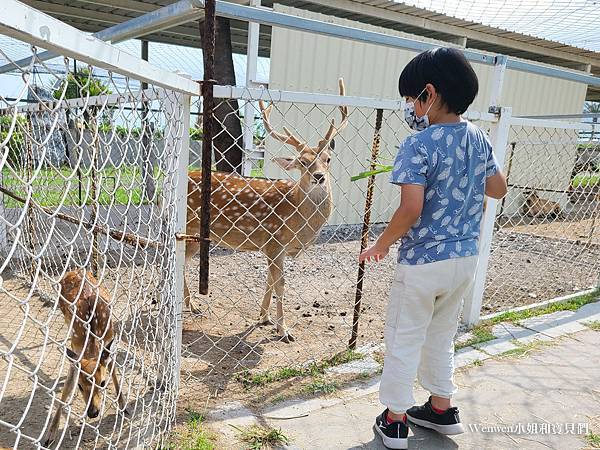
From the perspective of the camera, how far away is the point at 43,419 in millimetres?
2498

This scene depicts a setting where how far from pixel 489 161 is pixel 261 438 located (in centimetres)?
165

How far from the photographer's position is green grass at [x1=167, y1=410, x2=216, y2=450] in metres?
2.16

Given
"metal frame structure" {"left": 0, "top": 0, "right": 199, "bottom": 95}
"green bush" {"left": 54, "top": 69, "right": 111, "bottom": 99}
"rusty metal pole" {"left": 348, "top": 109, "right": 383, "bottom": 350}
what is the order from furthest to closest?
"rusty metal pole" {"left": 348, "top": 109, "right": 383, "bottom": 350}, "green bush" {"left": 54, "top": 69, "right": 111, "bottom": 99}, "metal frame structure" {"left": 0, "top": 0, "right": 199, "bottom": 95}

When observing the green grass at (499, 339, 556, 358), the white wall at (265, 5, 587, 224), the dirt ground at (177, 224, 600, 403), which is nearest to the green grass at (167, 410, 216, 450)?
the dirt ground at (177, 224, 600, 403)

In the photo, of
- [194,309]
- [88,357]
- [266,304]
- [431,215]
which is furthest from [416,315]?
[194,309]

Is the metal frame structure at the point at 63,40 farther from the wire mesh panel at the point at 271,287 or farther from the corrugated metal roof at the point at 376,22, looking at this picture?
the corrugated metal roof at the point at 376,22

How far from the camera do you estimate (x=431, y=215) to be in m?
2.10

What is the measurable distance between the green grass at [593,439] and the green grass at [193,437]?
1803 millimetres

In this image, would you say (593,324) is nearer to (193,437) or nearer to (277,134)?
(277,134)

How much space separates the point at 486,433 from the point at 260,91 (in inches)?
80.6

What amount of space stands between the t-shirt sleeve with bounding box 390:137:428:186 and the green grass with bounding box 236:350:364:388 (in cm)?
149

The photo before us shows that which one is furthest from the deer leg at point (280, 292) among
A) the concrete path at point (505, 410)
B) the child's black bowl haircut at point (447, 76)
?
the child's black bowl haircut at point (447, 76)

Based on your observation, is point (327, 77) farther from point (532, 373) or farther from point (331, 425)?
point (331, 425)

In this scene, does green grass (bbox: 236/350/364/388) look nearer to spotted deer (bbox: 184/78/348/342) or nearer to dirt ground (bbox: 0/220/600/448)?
dirt ground (bbox: 0/220/600/448)
